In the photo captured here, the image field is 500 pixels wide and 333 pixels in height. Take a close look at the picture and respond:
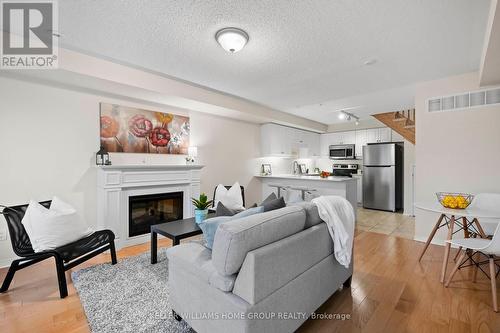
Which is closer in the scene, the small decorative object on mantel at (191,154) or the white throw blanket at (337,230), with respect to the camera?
the white throw blanket at (337,230)

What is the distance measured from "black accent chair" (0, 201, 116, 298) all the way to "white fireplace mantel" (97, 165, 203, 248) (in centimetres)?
69

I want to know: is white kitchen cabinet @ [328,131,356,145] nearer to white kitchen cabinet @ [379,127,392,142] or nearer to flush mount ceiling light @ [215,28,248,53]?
white kitchen cabinet @ [379,127,392,142]

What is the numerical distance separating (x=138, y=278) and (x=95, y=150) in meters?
1.92

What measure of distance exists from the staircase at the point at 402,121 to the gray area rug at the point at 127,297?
568 cm

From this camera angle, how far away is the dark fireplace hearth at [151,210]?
3.55 m

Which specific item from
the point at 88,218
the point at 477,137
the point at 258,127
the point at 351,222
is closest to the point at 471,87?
the point at 477,137

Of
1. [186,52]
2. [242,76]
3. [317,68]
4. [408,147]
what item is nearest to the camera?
[186,52]

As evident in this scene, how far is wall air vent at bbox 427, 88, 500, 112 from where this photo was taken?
308 centimetres

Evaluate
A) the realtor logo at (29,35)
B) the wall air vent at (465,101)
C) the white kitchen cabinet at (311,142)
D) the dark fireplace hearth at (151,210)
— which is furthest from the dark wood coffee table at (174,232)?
the white kitchen cabinet at (311,142)

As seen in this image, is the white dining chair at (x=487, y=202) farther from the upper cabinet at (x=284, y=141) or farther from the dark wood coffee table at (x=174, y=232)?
the upper cabinet at (x=284, y=141)

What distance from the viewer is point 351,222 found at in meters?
2.14

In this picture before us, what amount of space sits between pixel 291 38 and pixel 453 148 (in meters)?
2.88

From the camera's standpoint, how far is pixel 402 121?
5.38 meters

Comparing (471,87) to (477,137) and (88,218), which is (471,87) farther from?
(88,218)
